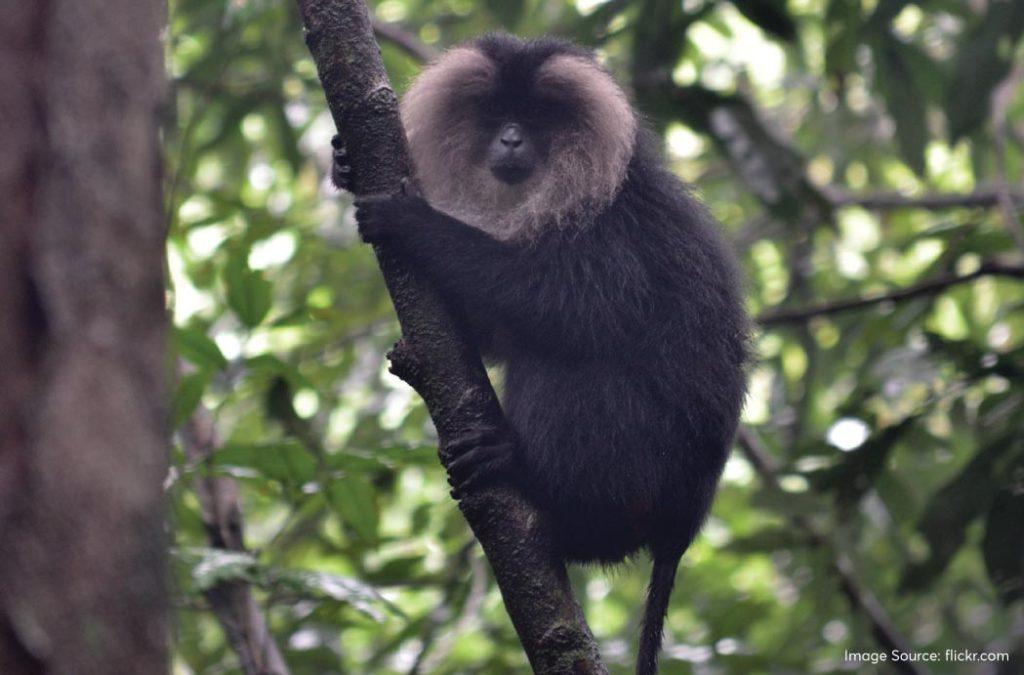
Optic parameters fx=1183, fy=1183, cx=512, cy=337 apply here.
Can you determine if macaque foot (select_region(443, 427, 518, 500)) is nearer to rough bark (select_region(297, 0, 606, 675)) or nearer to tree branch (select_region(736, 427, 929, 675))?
rough bark (select_region(297, 0, 606, 675))

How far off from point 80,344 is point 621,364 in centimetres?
273

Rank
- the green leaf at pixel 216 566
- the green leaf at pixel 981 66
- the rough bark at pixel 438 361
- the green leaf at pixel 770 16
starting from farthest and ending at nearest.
Result: the green leaf at pixel 770 16, the green leaf at pixel 981 66, the green leaf at pixel 216 566, the rough bark at pixel 438 361

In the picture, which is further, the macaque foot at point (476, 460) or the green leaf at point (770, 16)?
the green leaf at point (770, 16)

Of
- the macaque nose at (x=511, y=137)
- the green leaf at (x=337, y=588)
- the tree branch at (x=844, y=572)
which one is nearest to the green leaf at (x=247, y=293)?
the green leaf at (x=337, y=588)

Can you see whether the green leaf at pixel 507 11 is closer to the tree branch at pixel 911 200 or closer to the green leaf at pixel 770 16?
the green leaf at pixel 770 16

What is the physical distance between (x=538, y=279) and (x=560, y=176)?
1.93ft

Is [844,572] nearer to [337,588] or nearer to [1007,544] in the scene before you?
[1007,544]

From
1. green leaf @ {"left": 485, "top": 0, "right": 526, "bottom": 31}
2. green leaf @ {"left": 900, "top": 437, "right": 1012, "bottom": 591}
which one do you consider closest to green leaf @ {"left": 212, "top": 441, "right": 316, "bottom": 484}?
green leaf @ {"left": 900, "top": 437, "right": 1012, "bottom": 591}

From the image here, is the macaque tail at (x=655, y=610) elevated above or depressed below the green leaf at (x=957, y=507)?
below

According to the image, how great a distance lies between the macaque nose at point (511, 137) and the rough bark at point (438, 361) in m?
1.44

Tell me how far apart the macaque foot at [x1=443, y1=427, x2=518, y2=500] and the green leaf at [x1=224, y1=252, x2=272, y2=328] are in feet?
3.98

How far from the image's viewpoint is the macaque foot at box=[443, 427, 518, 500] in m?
3.34

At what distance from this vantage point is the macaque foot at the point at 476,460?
11.0 ft

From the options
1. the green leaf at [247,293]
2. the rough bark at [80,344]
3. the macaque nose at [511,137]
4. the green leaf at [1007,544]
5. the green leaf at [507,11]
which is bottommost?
the rough bark at [80,344]
